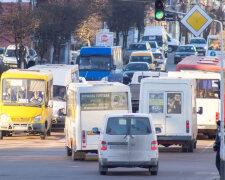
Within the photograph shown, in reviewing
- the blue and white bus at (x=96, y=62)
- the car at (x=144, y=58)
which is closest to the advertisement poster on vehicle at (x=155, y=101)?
Result: the blue and white bus at (x=96, y=62)

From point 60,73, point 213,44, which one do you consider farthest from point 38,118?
point 213,44

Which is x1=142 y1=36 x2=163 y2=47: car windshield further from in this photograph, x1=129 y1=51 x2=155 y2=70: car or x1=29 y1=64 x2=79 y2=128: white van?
x1=29 y1=64 x2=79 y2=128: white van

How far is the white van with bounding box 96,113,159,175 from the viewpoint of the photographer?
63.7 feet

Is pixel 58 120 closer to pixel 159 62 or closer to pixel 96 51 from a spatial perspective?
pixel 96 51

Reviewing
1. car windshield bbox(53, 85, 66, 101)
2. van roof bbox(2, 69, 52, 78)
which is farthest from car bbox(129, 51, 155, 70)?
van roof bbox(2, 69, 52, 78)

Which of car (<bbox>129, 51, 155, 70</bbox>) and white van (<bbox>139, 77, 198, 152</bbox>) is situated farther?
car (<bbox>129, 51, 155, 70</bbox>)

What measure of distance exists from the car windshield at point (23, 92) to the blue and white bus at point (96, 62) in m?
15.1

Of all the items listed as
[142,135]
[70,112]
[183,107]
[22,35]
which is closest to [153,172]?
[142,135]

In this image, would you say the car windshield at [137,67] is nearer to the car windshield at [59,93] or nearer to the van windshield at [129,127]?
the car windshield at [59,93]

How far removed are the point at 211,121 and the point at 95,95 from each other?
9.89m

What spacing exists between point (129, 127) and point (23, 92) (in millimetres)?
12326

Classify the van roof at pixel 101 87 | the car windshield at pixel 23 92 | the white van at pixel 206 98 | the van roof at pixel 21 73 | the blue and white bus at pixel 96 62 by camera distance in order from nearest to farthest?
the van roof at pixel 101 87, the car windshield at pixel 23 92, the van roof at pixel 21 73, the white van at pixel 206 98, the blue and white bus at pixel 96 62

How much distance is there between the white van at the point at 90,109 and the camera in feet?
76.7

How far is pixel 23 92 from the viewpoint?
31422 mm
